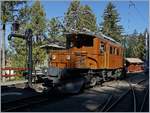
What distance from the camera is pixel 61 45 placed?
82.7ft

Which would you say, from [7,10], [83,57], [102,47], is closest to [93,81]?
[83,57]

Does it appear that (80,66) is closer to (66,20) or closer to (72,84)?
(72,84)

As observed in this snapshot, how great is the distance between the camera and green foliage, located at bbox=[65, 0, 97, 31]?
4804 centimetres

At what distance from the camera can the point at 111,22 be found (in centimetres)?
7931

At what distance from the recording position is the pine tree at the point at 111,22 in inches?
3034

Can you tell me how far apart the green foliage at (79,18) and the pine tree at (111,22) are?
692 inches

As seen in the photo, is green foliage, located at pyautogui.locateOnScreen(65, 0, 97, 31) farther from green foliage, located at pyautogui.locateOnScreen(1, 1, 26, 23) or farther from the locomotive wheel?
the locomotive wheel

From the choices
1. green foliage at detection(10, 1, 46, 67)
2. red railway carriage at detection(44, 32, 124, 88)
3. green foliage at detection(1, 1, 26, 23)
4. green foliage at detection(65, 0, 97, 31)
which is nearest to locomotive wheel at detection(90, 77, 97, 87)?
red railway carriage at detection(44, 32, 124, 88)

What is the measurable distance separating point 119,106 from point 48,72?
20.1 ft

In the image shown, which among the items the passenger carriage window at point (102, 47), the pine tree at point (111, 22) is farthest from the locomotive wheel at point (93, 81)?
the pine tree at point (111, 22)

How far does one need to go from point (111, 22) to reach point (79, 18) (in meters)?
29.2

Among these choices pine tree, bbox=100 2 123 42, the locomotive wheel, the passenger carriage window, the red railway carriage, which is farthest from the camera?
pine tree, bbox=100 2 123 42

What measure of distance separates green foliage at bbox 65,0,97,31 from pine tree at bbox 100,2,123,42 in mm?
17580

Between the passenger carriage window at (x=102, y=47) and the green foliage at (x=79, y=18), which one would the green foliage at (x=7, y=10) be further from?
the green foliage at (x=79, y=18)
